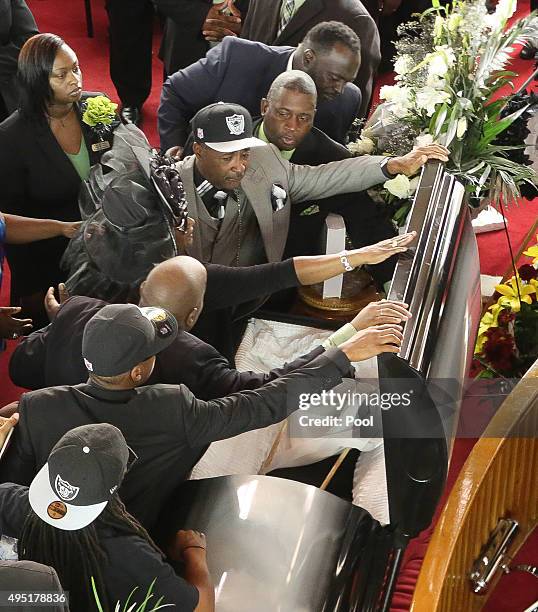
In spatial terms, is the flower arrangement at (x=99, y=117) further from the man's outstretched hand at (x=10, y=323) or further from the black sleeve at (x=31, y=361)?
the black sleeve at (x=31, y=361)

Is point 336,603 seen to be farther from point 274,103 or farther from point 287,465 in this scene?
point 274,103

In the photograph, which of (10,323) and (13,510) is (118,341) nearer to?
(13,510)

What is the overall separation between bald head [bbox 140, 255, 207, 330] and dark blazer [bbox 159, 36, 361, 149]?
114cm

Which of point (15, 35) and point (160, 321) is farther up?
point (15, 35)

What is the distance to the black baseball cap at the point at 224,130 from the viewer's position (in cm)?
234

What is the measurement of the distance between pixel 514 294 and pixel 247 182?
0.82m

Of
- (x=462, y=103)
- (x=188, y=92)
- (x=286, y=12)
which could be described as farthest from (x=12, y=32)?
(x=462, y=103)

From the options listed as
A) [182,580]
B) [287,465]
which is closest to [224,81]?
[287,465]

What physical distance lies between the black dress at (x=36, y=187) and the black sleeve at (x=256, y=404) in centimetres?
114

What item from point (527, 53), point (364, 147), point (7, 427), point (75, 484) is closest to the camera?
point (75, 484)

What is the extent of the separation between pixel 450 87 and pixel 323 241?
54cm

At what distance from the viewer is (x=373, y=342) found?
184 centimetres

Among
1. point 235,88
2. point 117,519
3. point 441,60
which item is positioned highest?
point 441,60

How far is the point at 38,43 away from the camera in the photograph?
260 centimetres
